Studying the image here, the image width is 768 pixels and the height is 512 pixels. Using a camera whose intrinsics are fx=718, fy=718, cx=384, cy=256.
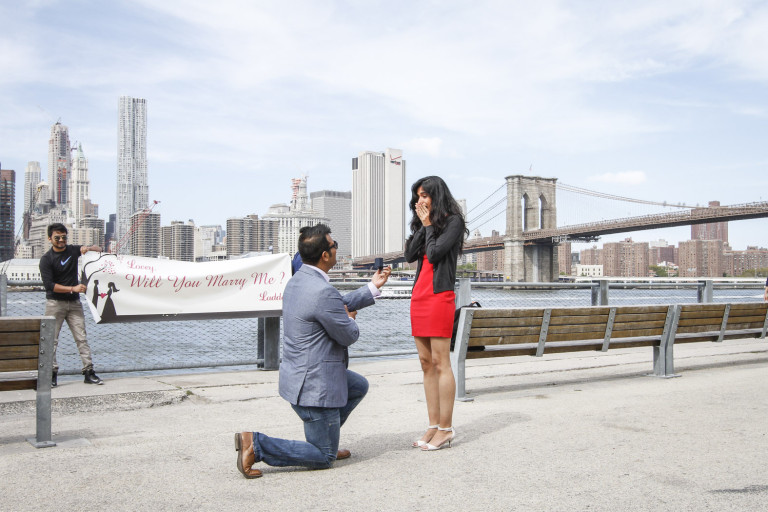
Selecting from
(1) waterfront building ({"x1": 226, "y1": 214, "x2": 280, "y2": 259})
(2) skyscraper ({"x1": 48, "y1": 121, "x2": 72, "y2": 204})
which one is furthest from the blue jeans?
(2) skyscraper ({"x1": 48, "y1": 121, "x2": 72, "y2": 204})

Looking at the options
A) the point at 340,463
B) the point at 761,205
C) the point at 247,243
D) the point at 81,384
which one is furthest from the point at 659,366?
the point at 247,243

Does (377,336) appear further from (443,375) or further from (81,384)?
(443,375)

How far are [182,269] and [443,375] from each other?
12.0 ft

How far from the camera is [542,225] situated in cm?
7300

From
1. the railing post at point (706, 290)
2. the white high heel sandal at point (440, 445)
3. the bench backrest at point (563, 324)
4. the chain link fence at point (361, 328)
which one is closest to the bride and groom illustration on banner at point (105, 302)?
the chain link fence at point (361, 328)

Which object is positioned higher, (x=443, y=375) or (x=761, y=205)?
(x=761, y=205)

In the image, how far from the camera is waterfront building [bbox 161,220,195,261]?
310 feet

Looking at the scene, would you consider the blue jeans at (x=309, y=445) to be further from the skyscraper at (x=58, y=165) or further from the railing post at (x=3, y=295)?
the skyscraper at (x=58, y=165)

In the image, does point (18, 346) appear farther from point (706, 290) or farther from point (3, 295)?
point (706, 290)

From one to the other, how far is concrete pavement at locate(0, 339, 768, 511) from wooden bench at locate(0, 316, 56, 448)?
0.63ft

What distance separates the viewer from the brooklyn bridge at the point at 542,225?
43562 millimetres

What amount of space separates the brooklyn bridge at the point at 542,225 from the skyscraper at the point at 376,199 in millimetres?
91913

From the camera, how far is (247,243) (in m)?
102

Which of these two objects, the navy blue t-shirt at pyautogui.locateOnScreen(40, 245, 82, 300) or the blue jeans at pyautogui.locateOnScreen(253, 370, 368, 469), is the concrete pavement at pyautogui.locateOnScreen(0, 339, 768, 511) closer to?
the blue jeans at pyautogui.locateOnScreen(253, 370, 368, 469)
